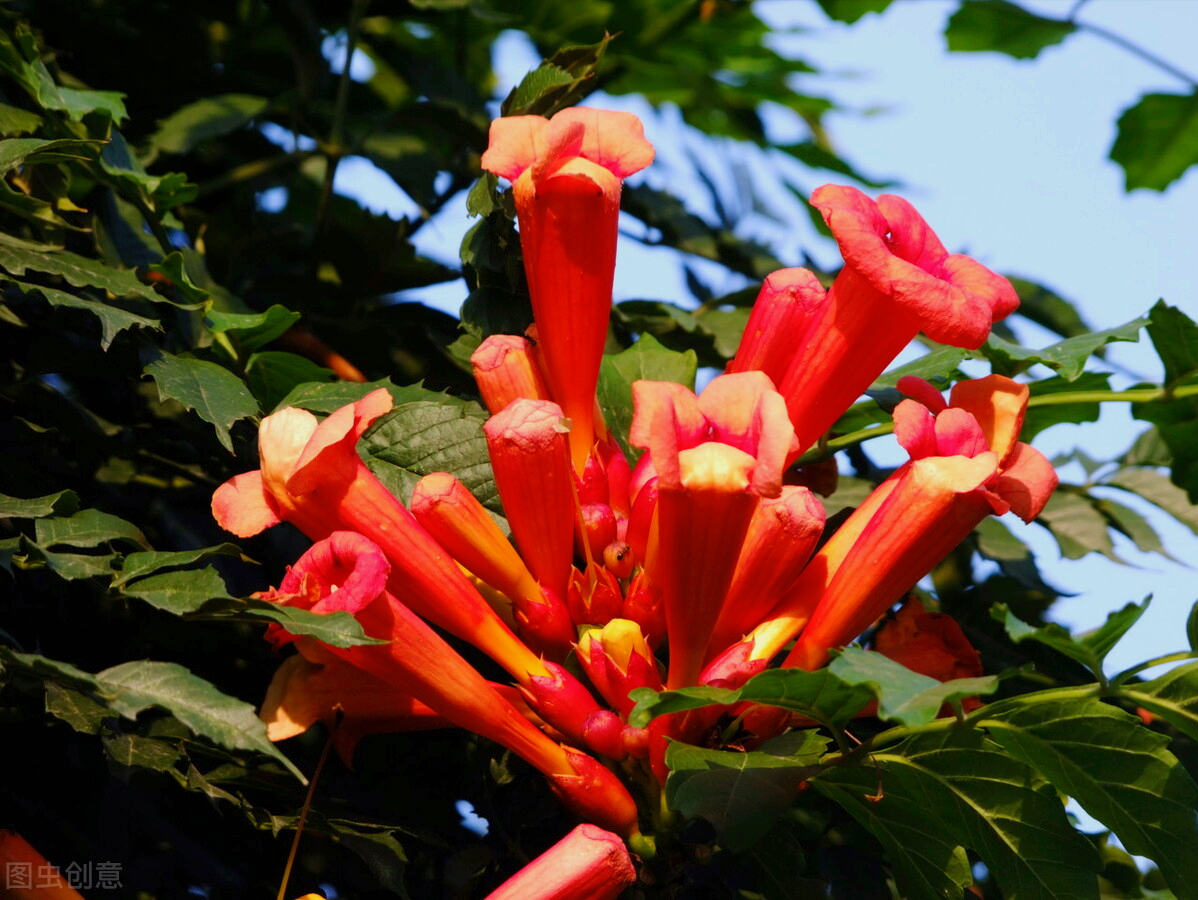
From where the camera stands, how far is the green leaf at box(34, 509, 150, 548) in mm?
1693

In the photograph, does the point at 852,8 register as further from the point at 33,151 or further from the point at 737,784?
the point at 737,784

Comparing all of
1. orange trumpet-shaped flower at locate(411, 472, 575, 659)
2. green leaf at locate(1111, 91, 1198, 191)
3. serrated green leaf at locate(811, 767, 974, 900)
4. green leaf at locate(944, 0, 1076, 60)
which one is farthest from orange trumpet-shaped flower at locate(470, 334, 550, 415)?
green leaf at locate(1111, 91, 1198, 191)

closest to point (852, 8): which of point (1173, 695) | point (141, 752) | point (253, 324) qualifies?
point (253, 324)

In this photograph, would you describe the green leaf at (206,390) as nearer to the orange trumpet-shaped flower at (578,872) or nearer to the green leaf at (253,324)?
the green leaf at (253,324)

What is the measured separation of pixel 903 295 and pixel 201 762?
4.51 feet

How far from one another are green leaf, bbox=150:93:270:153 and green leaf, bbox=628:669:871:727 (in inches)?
84.1

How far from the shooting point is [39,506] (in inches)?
68.0

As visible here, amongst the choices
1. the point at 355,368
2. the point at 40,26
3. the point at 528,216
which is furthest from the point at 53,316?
the point at 40,26

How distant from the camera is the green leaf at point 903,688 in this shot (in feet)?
4.09

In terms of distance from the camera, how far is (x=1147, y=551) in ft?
9.84

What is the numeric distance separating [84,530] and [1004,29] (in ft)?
10.9

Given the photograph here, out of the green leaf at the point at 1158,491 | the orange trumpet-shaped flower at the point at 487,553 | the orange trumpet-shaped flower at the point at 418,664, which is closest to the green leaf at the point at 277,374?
the orange trumpet-shaped flower at the point at 487,553

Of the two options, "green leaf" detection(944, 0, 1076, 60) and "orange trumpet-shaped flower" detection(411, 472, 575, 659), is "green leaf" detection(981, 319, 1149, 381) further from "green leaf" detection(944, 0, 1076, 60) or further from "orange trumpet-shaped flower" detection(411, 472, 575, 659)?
"green leaf" detection(944, 0, 1076, 60)

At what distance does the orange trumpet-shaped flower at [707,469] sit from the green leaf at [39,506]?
880mm
